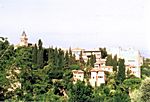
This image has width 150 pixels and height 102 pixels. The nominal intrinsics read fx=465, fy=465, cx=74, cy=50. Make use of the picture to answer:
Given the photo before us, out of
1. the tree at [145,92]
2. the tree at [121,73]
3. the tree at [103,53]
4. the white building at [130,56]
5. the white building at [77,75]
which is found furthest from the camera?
the tree at [103,53]

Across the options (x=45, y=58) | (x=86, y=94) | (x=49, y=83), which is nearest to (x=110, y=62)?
(x=45, y=58)

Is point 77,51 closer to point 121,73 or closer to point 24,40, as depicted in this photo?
point 24,40

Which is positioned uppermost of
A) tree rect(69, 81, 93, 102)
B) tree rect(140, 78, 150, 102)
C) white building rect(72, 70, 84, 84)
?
tree rect(140, 78, 150, 102)

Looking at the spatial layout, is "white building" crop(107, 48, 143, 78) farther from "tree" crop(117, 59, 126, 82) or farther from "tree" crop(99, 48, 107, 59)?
"tree" crop(117, 59, 126, 82)

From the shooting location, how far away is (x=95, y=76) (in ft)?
111

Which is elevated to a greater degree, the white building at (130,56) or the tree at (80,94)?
the white building at (130,56)

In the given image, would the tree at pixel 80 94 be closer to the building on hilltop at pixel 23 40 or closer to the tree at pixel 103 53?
the building on hilltop at pixel 23 40

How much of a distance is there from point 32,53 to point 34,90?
6.60 meters

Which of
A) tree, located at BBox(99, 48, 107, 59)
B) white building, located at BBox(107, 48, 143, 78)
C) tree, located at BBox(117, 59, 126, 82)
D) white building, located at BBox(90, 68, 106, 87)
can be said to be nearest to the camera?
tree, located at BBox(117, 59, 126, 82)

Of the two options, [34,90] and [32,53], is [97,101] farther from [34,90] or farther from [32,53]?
[32,53]

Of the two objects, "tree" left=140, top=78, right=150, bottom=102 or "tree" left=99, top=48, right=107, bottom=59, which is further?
"tree" left=99, top=48, right=107, bottom=59

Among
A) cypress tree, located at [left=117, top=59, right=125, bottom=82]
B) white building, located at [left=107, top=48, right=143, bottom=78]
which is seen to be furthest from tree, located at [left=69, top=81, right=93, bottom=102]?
white building, located at [left=107, top=48, right=143, bottom=78]

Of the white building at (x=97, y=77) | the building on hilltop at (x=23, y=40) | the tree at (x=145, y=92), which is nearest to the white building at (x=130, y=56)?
the white building at (x=97, y=77)

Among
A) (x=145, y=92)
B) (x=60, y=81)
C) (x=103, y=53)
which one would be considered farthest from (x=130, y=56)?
(x=145, y=92)
